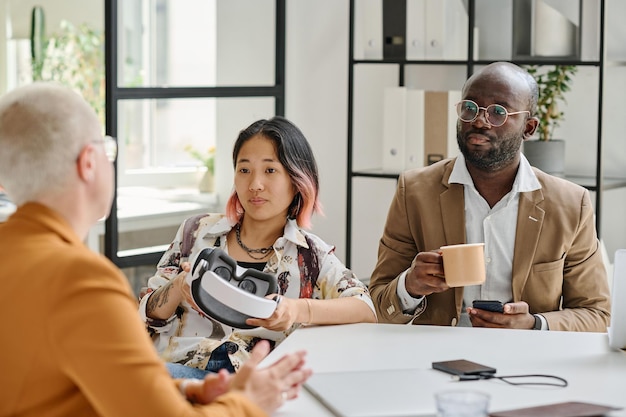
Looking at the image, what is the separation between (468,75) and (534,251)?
140cm

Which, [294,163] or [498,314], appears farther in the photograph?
[294,163]

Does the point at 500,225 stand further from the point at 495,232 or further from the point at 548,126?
the point at 548,126

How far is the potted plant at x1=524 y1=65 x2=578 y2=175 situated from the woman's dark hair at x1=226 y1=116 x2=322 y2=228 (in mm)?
1358

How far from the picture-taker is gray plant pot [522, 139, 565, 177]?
3.75 meters

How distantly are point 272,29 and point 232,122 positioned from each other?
47 cm

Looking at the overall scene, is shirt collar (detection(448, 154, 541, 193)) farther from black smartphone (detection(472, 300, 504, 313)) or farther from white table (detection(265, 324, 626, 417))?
white table (detection(265, 324, 626, 417))

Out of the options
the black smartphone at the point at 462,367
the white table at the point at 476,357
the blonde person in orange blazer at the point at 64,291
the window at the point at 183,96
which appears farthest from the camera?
the window at the point at 183,96

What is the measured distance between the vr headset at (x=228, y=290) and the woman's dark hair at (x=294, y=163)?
0.43 m

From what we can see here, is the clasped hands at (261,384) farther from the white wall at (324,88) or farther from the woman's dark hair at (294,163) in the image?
the white wall at (324,88)

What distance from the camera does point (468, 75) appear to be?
3916 millimetres

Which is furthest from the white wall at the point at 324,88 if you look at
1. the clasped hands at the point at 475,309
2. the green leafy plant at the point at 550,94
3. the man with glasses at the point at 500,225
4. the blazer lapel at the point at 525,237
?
the clasped hands at the point at 475,309

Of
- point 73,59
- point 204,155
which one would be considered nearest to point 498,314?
point 204,155

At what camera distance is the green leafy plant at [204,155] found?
4625 mm

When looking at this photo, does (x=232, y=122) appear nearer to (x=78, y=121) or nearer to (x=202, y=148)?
(x=202, y=148)
